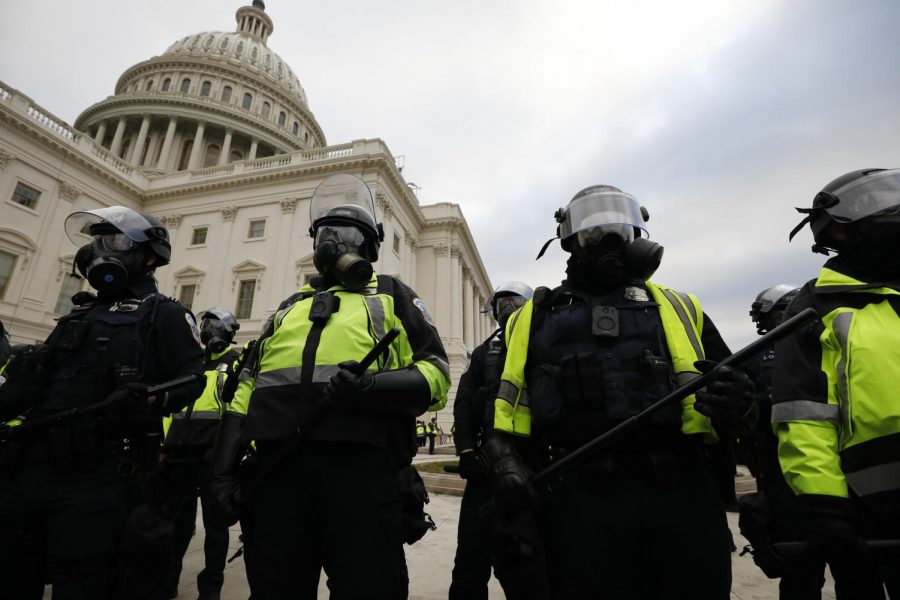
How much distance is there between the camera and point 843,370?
1716 millimetres

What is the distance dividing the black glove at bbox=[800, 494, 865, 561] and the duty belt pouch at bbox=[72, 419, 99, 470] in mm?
3073

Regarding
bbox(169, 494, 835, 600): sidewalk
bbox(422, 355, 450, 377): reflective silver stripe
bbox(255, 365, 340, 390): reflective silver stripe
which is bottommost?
bbox(169, 494, 835, 600): sidewalk

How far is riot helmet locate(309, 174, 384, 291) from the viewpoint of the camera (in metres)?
2.38

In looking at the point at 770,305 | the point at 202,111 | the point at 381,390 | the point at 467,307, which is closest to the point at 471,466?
the point at 381,390

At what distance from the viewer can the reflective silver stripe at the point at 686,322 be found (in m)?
1.94

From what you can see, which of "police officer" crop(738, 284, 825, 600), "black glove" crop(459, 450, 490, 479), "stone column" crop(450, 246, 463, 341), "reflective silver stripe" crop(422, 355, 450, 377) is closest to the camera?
"reflective silver stripe" crop(422, 355, 450, 377)

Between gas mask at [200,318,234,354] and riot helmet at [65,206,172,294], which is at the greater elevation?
gas mask at [200,318,234,354]

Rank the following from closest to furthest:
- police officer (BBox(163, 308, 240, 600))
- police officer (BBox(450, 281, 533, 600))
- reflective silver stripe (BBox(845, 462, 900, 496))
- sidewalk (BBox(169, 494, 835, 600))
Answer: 1. reflective silver stripe (BBox(845, 462, 900, 496))
2. police officer (BBox(450, 281, 533, 600))
3. police officer (BBox(163, 308, 240, 600))
4. sidewalk (BBox(169, 494, 835, 600))

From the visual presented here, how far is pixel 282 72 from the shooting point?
5384 cm

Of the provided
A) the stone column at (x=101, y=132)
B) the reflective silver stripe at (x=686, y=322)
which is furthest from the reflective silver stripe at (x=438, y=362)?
the stone column at (x=101, y=132)

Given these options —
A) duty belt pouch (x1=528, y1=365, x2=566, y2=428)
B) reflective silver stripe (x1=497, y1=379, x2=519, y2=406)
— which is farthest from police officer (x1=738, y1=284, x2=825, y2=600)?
reflective silver stripe (x1=497, y1=379, x2=519, y2=406)

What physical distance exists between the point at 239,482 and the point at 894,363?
268 centimetres

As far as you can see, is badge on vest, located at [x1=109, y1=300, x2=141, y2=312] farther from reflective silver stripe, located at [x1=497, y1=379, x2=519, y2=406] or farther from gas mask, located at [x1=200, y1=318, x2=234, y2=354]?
gas mask, located at [x1=200, y1=318, x2=234, y2=354]

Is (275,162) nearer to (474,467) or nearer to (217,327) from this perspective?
(217,327)
